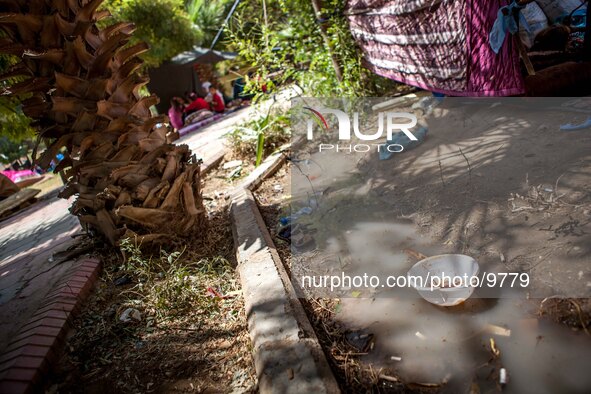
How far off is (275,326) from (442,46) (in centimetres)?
316

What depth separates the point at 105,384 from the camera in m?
1.73

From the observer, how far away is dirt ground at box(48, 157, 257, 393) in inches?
67.2

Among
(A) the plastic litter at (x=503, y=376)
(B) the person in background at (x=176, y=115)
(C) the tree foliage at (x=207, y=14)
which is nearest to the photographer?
(A) the plastic litter at (x=503, y=376)

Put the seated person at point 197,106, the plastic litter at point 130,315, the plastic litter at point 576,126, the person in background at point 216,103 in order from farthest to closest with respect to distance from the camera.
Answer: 1. the person in background at point 216,103
2. the seated person at point 197,106
3. the plastic litter at point 576,126
4. the plastic litter at point 130,315

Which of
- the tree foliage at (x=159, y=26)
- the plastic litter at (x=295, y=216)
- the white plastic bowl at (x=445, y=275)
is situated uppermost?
the tree foliage at (x=159, y=26)

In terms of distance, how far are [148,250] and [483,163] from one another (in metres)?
2.54

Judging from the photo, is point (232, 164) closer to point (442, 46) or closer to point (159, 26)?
point (442, 46)

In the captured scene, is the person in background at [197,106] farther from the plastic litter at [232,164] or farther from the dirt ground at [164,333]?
the dirt ground at [164,333]

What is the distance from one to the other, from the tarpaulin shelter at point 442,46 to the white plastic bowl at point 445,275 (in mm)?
1899

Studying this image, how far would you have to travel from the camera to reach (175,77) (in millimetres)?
14477

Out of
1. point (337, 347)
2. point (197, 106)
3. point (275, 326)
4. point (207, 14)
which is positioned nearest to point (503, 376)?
point (337, 347)

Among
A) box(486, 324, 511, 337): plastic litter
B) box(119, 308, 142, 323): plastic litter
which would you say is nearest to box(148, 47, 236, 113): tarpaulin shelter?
box(119, 308, 142, 323): plastic litter

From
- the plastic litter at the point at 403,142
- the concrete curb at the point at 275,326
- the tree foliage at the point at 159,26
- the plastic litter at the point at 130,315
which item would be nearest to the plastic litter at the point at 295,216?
the concrete curb at the point at 275,326

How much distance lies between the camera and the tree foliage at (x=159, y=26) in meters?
11.9
